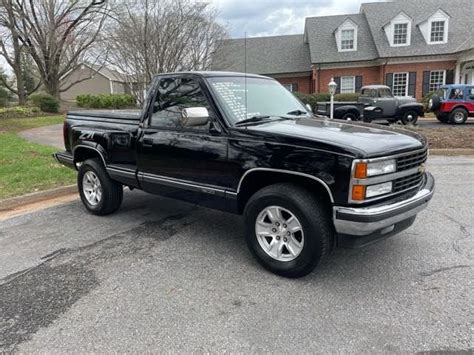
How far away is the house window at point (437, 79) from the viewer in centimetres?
2754

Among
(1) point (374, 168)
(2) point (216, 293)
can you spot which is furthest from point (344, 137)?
(2) point (216, 293)

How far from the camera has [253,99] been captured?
4.43 meters

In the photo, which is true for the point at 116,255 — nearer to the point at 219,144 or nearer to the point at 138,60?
the point at 219,144

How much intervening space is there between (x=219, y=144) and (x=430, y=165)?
6.43 meters

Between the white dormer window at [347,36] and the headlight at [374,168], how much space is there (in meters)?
28.2

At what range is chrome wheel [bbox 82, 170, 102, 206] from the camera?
5586 mm

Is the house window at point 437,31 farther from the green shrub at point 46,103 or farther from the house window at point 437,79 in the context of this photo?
the green shrub at point 46,103

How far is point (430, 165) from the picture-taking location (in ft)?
28.3

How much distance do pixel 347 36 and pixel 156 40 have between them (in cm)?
1829

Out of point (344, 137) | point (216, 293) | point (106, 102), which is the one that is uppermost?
Result: point (106, 102)

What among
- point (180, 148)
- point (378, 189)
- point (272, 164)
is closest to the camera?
point (378, 189)

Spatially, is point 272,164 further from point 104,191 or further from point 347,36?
point 347,36

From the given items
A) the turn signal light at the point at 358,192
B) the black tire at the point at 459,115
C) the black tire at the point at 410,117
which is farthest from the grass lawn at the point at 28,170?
the black tire at the point at 459,115

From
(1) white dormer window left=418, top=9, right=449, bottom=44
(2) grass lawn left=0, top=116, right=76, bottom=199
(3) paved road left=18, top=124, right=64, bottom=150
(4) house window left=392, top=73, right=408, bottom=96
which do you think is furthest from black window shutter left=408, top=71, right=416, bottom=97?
(2) grass lawn left=0, top=116, right=76, bottom=199
